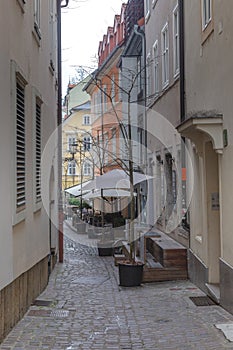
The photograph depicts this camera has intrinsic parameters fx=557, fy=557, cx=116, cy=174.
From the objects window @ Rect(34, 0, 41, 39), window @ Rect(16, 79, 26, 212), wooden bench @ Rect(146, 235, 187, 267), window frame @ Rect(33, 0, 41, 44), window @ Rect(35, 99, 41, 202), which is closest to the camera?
window @ Rect(16, 79, 26, 212)

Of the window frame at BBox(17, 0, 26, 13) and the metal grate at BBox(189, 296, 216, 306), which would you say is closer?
the window frame at BBox(17, 0, 26, 13)

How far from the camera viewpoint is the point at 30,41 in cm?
992

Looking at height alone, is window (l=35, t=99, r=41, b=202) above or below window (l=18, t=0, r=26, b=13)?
below

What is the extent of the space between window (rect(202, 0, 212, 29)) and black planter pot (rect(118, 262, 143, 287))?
5094mm

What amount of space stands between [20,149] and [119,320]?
10.0ft

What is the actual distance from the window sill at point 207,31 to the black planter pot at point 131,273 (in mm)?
4807

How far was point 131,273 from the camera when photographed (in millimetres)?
11844

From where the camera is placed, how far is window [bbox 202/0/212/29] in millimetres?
9797

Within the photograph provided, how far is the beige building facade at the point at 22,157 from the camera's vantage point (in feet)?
23.5

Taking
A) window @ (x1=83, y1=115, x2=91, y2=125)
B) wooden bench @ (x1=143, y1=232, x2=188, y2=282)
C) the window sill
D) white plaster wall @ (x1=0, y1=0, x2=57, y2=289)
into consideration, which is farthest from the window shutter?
window @ (x1=83, y1=115, x2=91, y2=125)

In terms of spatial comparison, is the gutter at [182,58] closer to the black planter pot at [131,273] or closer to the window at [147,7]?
the black planter pot at [131,273]

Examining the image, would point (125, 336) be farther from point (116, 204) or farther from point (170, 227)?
point (116, 204)

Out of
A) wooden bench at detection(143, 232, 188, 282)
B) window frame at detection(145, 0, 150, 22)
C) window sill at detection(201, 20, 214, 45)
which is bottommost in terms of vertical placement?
wooden bench at detection(143, 232, 188, 282)

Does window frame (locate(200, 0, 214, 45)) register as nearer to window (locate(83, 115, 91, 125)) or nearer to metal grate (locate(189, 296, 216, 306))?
metal grate (locate(189, 296, 216, 306))
